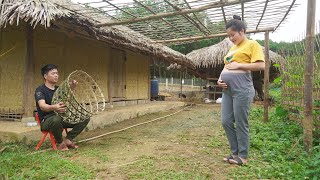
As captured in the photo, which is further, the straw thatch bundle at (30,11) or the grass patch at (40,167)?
the straw thatch bundle at (30,11)

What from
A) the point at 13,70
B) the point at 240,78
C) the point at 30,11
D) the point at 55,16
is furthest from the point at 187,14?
the point at 13,70

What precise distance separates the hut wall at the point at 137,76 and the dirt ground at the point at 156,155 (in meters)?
3.71

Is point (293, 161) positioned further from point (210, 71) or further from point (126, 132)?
point (210, 71)

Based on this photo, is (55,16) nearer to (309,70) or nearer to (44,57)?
(44,57)

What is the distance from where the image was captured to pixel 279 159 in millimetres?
3422

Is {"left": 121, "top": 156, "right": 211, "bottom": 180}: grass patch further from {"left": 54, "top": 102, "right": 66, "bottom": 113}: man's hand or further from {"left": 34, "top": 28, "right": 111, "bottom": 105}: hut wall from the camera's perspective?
{"left": 34, "top": 28, "right": 111, "bottom": 105}: hut wall

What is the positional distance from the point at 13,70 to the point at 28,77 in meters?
0.44

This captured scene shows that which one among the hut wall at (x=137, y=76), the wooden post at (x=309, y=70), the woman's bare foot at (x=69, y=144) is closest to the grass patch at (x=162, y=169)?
the woman's bare foot at (x=69, y=144)

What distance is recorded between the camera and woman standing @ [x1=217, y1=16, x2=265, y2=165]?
9.70 feet

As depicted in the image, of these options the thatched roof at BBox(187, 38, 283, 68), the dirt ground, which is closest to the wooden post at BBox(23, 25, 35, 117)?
the dirt ground

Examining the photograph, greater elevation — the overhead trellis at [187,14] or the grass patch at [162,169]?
the overhead trellis at [187,14]

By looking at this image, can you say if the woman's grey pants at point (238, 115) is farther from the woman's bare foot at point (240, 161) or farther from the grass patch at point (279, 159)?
the grass patch at point (279, 159)

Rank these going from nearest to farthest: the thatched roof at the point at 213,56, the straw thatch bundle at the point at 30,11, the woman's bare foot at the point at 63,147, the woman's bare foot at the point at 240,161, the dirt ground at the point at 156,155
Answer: the dirt ground at the point at 156,155 < the woman's bare foot at the point at 240,161 < the woman's bare foot at the point at 63,147 < the straw thatch bundle at the point at 30,11 < the thatched roof at the point at 213,56

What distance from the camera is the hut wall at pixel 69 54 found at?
5.43 metres
